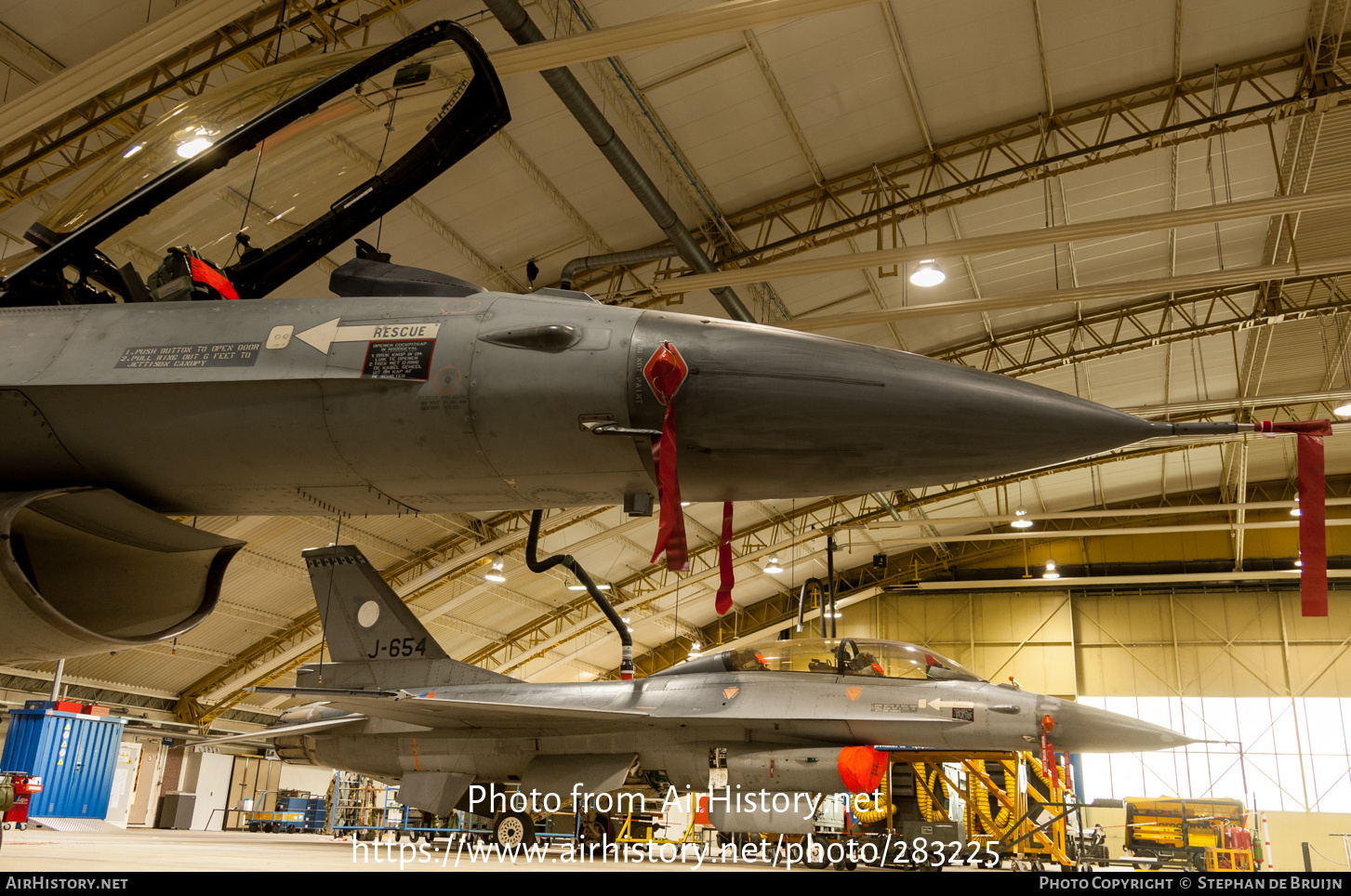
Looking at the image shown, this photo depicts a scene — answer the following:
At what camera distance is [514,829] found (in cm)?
1242

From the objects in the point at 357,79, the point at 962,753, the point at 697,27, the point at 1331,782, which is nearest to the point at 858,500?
the point at 1331,782

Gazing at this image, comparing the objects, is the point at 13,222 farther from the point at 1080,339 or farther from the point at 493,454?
the point at 1080,339

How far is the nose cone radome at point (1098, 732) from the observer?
11.1 metres

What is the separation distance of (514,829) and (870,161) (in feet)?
37.9

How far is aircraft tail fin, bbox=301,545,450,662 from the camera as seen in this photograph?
12219 millimetres

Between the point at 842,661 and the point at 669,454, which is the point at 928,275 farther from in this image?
the point at 669,454

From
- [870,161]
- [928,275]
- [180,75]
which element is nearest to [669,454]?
[180,75]

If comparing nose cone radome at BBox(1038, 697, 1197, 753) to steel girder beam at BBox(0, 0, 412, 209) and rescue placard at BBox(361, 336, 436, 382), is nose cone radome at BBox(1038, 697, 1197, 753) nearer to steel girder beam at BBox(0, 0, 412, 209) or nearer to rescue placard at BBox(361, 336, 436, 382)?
rescue placard at BBox(361, 336, 436, 382)

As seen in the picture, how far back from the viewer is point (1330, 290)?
1739cm

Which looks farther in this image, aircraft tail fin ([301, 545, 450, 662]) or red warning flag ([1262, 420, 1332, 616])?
aircraft tail fin ([301, 545, 450, 662])

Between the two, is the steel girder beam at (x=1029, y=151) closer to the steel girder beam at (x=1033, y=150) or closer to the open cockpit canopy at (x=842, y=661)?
the steel girder beam at (x=1033, y=150)

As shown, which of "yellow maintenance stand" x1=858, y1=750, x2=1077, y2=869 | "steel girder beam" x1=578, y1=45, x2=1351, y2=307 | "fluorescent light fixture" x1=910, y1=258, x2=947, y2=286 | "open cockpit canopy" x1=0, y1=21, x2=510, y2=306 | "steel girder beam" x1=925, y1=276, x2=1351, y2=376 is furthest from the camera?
"steel girder beam" x1=925, y1=276, x2=1351, y2=376

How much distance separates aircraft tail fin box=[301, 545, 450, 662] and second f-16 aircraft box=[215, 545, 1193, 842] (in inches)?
0.7

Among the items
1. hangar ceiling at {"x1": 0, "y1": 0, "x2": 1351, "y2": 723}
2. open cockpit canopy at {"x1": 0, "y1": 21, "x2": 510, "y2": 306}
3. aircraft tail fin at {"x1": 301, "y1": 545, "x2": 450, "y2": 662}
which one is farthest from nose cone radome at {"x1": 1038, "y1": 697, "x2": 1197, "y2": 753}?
open cockpit canopy at {"x1": 0, "y1": 21, "x2": 510, "y2": 306}
